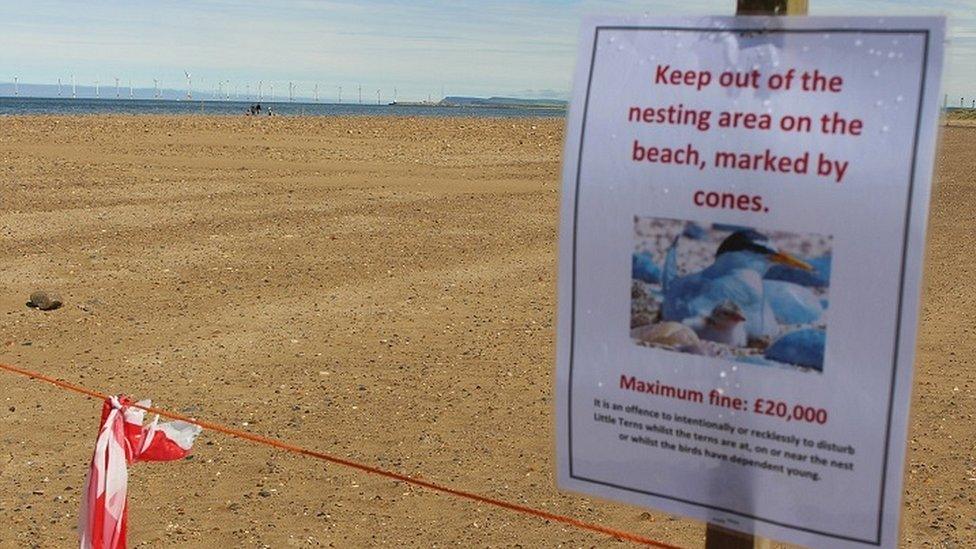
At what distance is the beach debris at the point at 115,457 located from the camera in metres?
3.92

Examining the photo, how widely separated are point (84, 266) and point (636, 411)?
1030 cm

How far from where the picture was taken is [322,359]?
332 inches

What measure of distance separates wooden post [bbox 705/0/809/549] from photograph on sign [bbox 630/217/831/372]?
1.39 ft

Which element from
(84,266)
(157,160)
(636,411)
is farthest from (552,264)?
(157,160)

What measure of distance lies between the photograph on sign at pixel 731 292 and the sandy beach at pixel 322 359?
310 cm

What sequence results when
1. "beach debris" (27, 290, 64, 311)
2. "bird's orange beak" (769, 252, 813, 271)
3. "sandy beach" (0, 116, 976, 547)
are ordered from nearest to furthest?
"bird's orange beak" (769, 252, 813, 271) → "sandy beach" (0, 116, 976, 547) → "beach debris" (27, 290, 64, 311)

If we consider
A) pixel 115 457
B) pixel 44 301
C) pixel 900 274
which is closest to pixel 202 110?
pixel 44 301

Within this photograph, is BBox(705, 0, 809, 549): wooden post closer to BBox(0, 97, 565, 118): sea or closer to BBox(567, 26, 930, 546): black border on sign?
BBox(567, 26, 930, 546): black border on sign

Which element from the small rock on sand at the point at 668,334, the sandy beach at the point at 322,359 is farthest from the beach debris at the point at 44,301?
the small rock on sand at the point at 668,334

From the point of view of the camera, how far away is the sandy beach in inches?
225

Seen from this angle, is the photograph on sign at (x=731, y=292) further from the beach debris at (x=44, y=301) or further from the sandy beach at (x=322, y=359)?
the beach debris at (x=44, y=301)

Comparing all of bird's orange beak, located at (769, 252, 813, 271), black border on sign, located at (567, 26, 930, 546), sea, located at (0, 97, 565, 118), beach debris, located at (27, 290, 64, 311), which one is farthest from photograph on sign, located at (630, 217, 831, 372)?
sea, located at (0, 97, 565, 118)

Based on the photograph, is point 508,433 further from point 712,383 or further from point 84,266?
point 84,266

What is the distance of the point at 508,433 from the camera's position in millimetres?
6926
